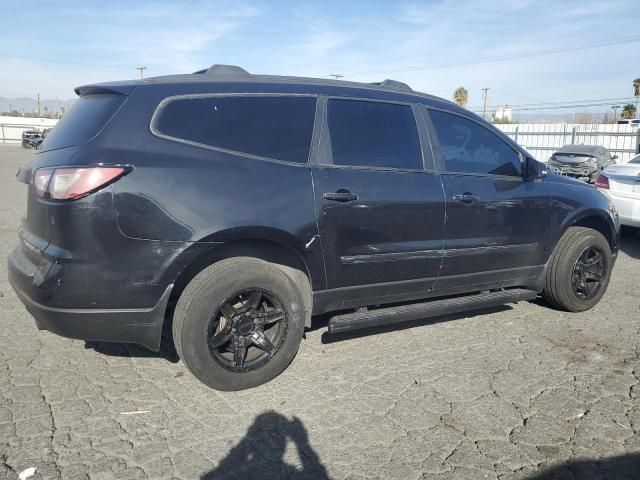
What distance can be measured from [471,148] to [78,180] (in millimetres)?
2960

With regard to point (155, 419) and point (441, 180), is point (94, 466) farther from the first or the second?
point (441, 180)

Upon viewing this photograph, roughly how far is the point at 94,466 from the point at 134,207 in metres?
1.32

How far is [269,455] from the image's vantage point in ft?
8.61

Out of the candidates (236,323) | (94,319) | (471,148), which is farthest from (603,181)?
(94,319)

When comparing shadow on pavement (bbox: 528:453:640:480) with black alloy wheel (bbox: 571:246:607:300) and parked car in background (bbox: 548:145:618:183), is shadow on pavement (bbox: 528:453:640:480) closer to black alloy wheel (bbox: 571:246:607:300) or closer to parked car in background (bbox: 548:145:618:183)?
black alloy wheel (bbox: 571:246:607:300)

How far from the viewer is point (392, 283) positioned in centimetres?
379

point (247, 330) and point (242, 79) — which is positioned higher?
point (242, 79)

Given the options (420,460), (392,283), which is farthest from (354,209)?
(420,460)

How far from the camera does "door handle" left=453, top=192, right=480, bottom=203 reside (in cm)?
395

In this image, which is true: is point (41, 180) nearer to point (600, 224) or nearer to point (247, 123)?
point (247, 123)

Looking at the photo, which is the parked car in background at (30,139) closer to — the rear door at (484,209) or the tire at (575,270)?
the rear door at (484,209)

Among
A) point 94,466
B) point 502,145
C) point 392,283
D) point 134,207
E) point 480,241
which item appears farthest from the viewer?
point 502,145

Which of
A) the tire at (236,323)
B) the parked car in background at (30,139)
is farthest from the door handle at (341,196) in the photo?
the parked car in background at (30,139)

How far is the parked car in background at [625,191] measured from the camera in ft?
23.6
